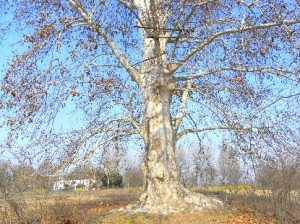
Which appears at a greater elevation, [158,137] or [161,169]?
[158,137]

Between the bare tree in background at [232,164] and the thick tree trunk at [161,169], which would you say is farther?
the bare tree in background at [232,164]

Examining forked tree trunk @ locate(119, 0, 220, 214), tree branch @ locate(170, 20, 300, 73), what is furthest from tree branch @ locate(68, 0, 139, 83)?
tree branch @ locate(170, 20, 300, 73)

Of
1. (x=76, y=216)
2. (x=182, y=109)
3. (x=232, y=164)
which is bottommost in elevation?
(x=76, y=216)

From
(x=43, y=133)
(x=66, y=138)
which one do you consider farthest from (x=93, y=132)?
(x=43, y=133)

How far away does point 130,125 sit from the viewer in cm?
1458

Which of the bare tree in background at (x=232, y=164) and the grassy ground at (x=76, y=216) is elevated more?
the bare tree in background at (x=232, y=164)

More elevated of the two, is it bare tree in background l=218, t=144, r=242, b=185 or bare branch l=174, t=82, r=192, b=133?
bare branch l=174, t=82, r=192, b=133

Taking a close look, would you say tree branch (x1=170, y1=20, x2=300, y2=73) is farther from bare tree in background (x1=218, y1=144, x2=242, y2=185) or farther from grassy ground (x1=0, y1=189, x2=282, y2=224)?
grassy ground (x1=0, y1=189, x2=282, y2=224)

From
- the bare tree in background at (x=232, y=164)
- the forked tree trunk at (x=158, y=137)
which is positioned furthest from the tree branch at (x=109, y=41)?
the bare tree in background at (x=232, y=164)

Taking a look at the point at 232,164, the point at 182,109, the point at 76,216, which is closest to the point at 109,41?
the point at 182,109

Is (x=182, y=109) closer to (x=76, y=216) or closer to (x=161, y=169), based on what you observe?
(x=161, y=169)

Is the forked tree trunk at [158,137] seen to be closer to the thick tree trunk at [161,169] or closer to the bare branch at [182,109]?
the thick tree trunk at [161,169]

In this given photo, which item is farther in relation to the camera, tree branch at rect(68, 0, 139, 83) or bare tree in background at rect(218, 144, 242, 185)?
bare tree in background at rect(218, 144, 242, 185)

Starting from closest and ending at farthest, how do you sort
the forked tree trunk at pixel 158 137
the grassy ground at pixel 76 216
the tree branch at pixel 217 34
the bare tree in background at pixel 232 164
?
1. the grassy ground at pixel 76 216
2. the tree branch at pixel 217 34
3. the forked tree trunk at pixel 158 137
4. the bare tree in background at pixel 232 164
